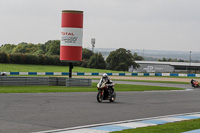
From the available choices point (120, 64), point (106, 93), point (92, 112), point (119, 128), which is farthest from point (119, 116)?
point (120, 64)

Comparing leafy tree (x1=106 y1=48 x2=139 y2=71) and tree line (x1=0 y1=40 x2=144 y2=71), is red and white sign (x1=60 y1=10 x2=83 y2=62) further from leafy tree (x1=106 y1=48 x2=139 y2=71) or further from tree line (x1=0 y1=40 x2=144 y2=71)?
leafy tree (x1=106 y1=48 x2=139 y2=71)

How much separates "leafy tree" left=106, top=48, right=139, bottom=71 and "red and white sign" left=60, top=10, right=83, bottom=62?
8629 centimetres

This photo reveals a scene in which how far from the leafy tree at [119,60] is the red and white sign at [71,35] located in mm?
86292

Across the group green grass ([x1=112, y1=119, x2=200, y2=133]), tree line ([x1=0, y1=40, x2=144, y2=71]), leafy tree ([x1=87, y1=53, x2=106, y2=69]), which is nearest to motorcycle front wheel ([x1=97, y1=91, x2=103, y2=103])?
green grass ([x1=112, y1=119, x2=200, y2=133])

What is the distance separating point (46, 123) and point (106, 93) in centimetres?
899

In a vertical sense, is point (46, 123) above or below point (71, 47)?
below

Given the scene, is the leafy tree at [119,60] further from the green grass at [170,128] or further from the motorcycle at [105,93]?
the green grass at [170,128]

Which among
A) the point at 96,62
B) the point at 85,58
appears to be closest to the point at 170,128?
the point at 96,62

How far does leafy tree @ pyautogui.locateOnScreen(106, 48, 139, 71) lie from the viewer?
12519cm

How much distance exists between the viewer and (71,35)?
3756 centimetres

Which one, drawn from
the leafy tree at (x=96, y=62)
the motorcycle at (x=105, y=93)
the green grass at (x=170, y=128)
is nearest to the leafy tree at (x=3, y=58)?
the leafy tree at (x=96, y=62)

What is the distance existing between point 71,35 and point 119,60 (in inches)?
3524

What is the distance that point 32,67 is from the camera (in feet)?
299

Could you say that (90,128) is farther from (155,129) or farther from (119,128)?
(155,129)
